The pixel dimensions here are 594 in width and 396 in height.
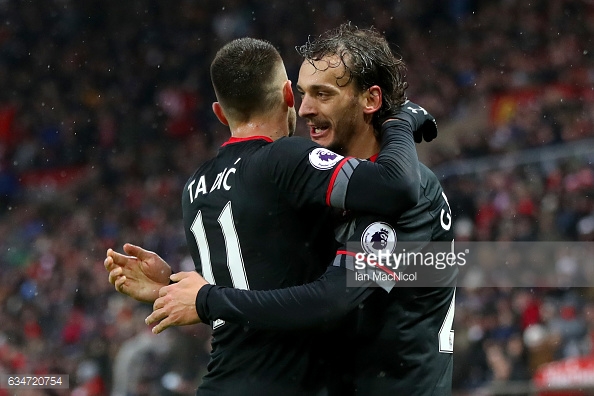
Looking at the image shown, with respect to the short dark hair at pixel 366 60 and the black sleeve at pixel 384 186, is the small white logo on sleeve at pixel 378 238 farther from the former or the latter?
the short dark hair at pixel 366 60

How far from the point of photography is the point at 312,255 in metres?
3.02

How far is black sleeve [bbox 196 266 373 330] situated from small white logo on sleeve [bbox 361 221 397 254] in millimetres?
115

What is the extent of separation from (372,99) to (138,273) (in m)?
1.07

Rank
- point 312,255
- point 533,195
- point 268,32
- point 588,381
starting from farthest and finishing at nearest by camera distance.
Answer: point 268,32 < point 533,195 < point 588,381 < point 312,255

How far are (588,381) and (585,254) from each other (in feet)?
4.39

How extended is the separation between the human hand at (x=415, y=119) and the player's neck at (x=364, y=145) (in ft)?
0.21

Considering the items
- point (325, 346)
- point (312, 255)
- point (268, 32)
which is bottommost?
point (325, 346)

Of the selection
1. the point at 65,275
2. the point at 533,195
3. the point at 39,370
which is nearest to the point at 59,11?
the point at 65,275

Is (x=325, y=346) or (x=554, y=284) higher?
(x=554, y=284)

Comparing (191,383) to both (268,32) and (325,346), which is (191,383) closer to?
(325,346)

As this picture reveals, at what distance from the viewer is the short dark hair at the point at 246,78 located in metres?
3.11

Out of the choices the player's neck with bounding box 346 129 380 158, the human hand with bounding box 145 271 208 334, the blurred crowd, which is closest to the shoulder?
the player's neck with bounding box 346 129 380 158

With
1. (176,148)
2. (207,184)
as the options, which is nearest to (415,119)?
(207,184)

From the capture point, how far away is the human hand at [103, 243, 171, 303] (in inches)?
131
